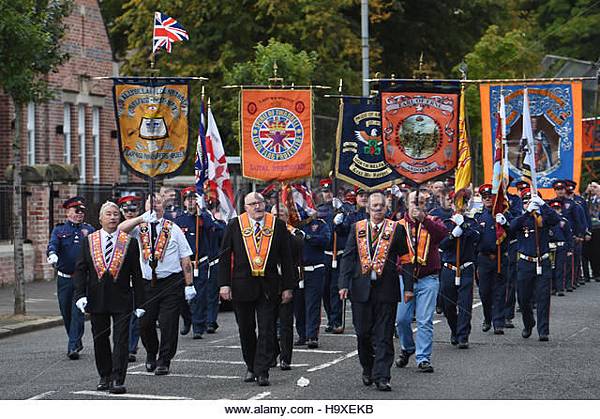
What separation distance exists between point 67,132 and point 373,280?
72.0ft

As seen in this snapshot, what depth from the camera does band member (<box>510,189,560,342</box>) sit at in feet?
54.6

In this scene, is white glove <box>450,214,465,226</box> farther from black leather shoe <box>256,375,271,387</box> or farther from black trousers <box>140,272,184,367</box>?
black leather shoe <box>256,375,271,387</box>

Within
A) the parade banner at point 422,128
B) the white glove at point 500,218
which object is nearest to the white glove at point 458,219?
the parade banner at point 422,128

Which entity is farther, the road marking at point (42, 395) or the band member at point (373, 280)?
the band member at point (373, 280)

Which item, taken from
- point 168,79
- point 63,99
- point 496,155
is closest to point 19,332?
point 168,79

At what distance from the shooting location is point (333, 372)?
1376 centimetres

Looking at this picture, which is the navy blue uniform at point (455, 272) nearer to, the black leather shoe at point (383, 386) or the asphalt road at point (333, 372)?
the asphalt road at point (333, 372)

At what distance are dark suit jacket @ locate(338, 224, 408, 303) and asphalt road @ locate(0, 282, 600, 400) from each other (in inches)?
32.4

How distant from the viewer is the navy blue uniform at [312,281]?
53.6ft

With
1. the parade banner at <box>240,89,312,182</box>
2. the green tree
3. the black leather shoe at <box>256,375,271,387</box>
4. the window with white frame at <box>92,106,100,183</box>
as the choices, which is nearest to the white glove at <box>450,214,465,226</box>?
the parade banner at <box>240,89,312,182</box>

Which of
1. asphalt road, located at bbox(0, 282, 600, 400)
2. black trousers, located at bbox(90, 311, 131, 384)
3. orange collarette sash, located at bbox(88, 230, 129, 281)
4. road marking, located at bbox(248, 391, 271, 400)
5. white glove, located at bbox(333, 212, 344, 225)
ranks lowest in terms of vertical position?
asphalt road, located at bbox(0, 282, 600, 400)

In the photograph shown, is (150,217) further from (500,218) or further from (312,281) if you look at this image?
(500,218)

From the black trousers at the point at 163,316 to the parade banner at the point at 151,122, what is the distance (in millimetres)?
2928
